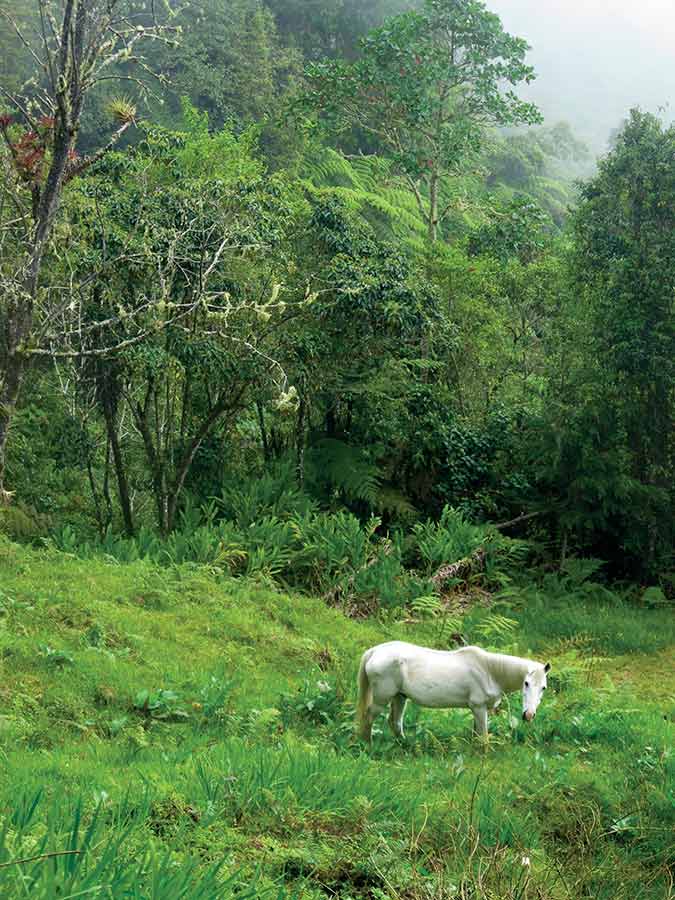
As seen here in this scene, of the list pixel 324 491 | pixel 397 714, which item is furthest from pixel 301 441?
pixel 397 714

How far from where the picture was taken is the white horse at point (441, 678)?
20.5 feet

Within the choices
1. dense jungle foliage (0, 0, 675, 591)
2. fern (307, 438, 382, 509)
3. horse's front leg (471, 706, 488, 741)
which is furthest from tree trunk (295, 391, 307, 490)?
horse's front leg (471, 706, 488, 741)

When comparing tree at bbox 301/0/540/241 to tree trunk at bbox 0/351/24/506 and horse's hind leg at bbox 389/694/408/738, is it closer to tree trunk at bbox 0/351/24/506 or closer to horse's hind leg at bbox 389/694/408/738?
tree trunk at bbox 0/351/24/506

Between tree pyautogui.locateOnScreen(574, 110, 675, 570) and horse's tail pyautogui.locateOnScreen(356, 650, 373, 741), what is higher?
tree pyautogui.locateOnScreen(574, 110, 675, 570)

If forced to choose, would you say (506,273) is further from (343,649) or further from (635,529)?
(343,649)

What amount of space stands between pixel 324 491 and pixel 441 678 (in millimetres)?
8907

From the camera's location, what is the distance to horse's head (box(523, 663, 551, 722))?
614cm

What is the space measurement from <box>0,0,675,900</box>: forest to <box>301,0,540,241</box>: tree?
0.09 m

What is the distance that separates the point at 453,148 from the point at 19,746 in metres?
18.0

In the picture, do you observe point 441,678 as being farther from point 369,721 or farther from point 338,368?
point 338,368

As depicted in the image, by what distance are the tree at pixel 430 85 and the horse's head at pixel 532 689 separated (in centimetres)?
1444

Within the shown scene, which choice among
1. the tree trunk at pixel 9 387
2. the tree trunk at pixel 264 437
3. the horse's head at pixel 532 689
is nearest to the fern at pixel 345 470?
the tree trunk at pixel 264 437

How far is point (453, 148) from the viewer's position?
20.7 metres

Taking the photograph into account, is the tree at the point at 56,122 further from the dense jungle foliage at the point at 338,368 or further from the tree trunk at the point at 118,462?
the tree trunk at the point at 118,462
